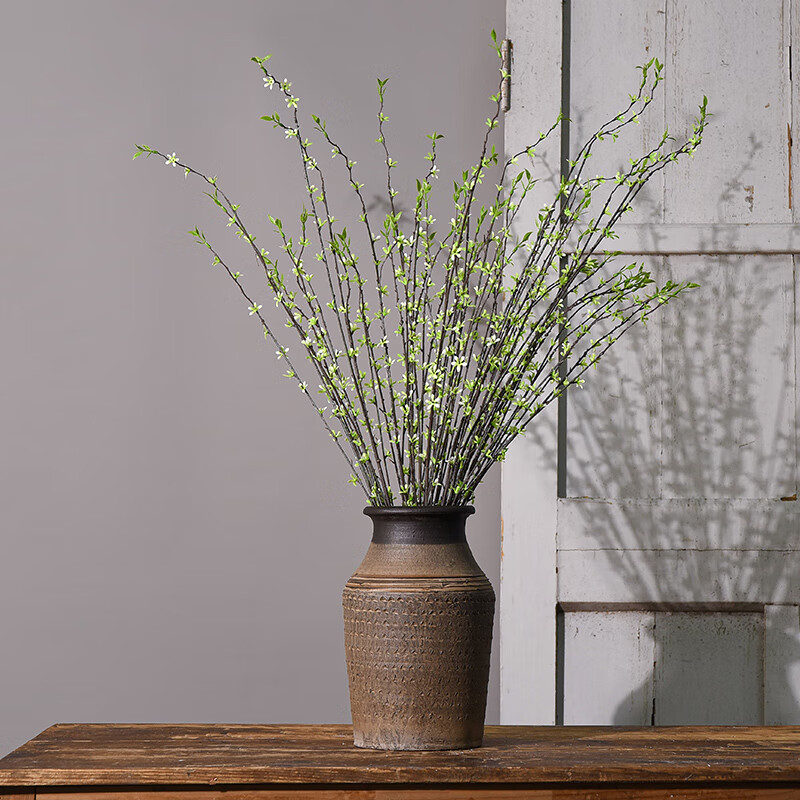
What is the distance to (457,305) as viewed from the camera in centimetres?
151

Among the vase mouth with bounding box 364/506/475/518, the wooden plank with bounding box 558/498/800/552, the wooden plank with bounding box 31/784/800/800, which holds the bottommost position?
the wooden plank with bounding box 31/784/800/800

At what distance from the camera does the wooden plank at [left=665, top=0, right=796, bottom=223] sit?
6.09ft

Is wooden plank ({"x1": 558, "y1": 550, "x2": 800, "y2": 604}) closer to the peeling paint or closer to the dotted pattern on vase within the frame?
the dotted pattern on vase

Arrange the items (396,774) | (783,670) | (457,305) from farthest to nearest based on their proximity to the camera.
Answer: (783,670) → (457,305) → (396,774)

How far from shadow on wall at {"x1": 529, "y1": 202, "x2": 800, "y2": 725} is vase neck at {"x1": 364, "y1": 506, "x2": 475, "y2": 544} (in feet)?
1.43

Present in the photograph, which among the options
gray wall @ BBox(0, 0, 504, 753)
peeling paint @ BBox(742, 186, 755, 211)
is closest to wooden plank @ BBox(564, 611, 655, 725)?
gray wall @ BBox(0, 0, 504, 753)

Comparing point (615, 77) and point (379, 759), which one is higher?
point (615, 77)

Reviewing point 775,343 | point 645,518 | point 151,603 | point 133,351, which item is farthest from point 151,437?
point 775,343

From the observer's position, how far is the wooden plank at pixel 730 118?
6.09 feet

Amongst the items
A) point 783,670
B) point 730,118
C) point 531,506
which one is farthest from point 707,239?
point 783,670

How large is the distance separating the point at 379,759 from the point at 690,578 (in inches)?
Result: 29.4

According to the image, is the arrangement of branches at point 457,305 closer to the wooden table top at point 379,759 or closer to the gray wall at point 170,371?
the gray wall at point 170,371

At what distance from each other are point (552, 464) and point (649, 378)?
24 cm

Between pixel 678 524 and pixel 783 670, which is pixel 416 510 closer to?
pixel 678 524
